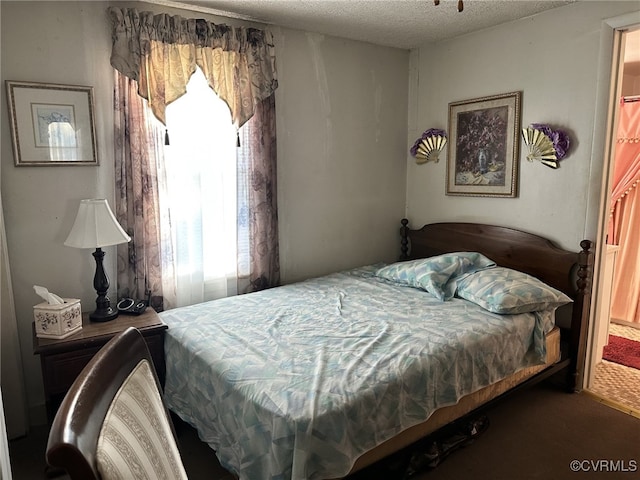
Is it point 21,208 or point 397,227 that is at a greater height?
point 21,208

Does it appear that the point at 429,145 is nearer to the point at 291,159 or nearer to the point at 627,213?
the point at 291,159

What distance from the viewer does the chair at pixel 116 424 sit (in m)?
0.67

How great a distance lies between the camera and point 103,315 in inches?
94.3

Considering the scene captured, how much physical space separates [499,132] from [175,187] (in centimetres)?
229

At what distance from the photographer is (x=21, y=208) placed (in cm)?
236

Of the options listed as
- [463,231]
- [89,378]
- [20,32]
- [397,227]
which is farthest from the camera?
[397,227]

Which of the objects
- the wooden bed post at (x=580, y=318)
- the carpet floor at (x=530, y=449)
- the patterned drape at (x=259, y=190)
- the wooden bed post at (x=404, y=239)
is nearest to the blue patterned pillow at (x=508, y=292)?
the wooden bed post at (x=580, y=318)

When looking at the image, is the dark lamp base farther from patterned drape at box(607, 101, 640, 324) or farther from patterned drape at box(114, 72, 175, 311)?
patterned drape at box(607, 101, 640, 324)

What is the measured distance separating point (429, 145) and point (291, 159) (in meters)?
1.20

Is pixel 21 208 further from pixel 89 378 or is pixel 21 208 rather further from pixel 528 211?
pixel 528 211

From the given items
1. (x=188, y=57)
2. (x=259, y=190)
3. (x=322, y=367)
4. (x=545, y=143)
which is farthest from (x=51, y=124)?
(x=545, y=143)

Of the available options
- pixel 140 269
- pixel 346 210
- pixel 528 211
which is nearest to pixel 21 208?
pixel 140 269

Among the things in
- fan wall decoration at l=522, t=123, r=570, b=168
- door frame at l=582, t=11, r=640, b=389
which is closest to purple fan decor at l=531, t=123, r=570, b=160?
fan wall decoration at l=522, t=123, r=570, b=168

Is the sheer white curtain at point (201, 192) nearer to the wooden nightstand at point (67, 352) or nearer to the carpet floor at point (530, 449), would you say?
the wooden nightstand at point (67, 352)
